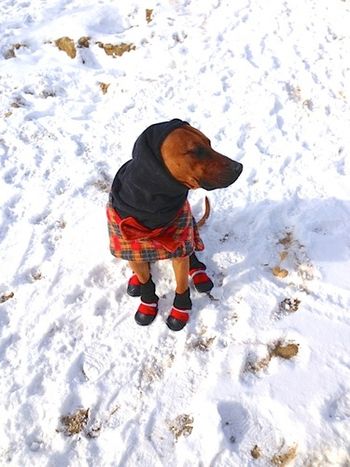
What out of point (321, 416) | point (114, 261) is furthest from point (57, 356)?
point (321, 416)

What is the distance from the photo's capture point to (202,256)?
3.34m

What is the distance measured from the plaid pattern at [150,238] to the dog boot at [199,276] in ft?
1.46

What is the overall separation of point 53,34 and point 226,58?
7.75 feet

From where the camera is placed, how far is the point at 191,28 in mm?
5266

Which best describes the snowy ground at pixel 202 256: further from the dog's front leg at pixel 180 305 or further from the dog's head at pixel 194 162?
the dog's head at pixel 194 162

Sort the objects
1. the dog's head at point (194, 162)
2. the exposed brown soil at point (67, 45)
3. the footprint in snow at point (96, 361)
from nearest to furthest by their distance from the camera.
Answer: the dog's head at point (194, 162)
the footprint in snow at point (96, 361)
the exposed brown soil at point (67, 45)

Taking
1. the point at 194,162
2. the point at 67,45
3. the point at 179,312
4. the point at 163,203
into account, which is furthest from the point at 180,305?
the point at 67,45

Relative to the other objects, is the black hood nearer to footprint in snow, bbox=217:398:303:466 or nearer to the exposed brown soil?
footprint in snow, bbox=217:398:303:466

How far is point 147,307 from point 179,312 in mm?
227

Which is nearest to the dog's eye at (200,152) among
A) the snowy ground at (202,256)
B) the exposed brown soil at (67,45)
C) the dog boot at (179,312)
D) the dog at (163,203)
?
the dog at (163,203)

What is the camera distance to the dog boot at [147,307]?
9.80ft

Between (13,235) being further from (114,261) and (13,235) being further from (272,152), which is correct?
(272,152)

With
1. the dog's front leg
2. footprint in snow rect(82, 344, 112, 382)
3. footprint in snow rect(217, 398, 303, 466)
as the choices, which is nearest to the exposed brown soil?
the dog's front leg

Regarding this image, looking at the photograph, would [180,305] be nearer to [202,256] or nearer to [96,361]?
[202,256]
